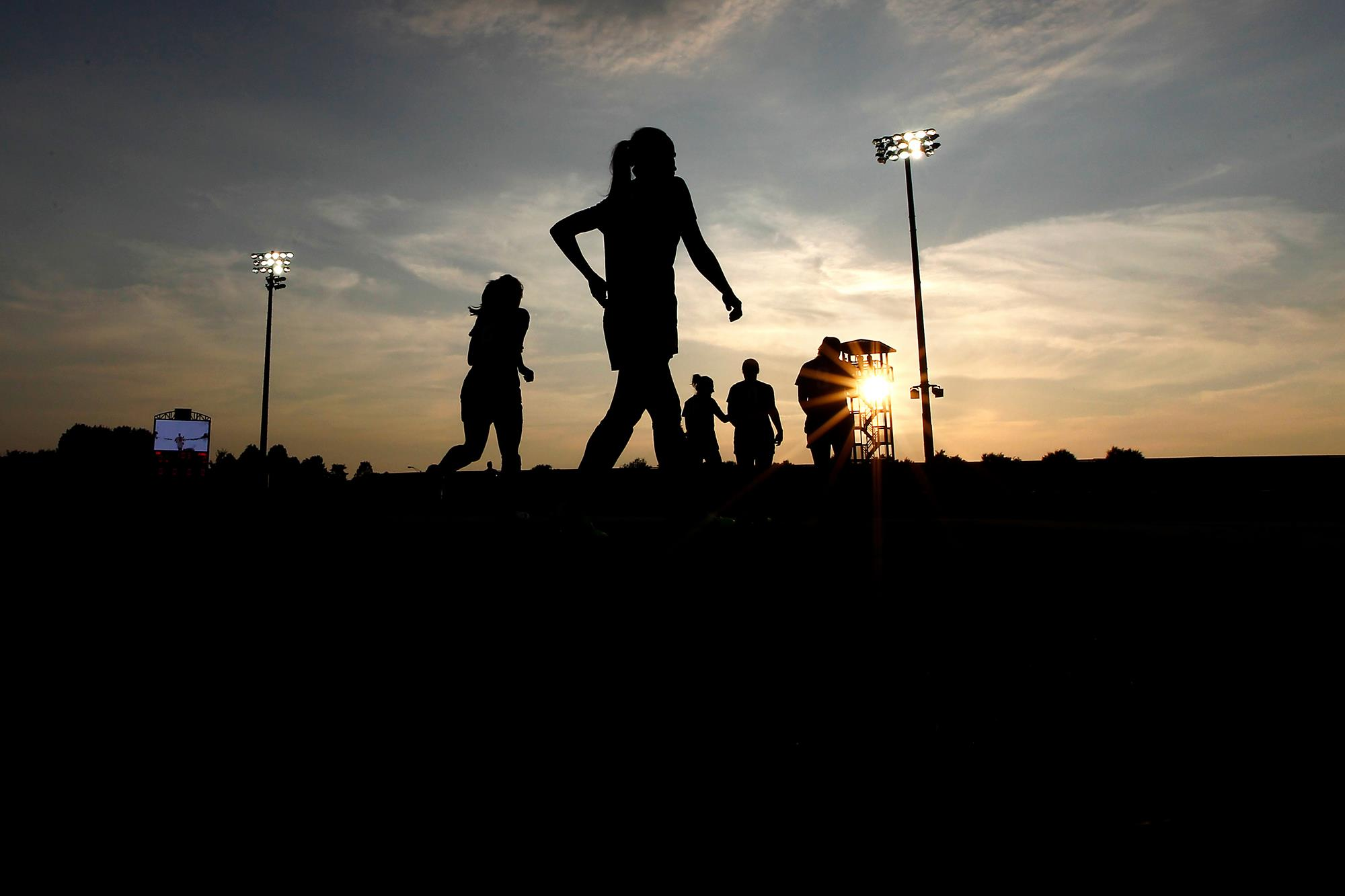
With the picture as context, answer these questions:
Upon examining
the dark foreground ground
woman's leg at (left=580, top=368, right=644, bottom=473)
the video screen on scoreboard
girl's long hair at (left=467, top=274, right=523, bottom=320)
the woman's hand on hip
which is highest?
the video screen on scoreboard

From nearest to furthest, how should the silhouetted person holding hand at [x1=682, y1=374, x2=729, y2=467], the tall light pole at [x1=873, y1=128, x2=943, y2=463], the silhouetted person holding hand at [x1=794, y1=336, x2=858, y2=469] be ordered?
the silhouetted person holding hand at [x1=794, y1=336, x2=858, y2=469] < the silhouetted person holding hand at [x1=682, y1=374, x2=729, y2=467] < the tall light pole at [x1=873, y1=128, x2=943, y2=463]

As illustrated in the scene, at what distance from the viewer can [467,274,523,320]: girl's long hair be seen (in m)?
7.99

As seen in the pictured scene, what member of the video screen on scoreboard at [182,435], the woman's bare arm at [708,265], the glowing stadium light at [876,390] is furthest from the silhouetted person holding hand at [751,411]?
the video screen on scoreboard at [182,435]

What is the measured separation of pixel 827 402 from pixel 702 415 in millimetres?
2015

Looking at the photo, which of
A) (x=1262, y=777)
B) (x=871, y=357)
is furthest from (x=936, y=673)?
(x=871, y=357)

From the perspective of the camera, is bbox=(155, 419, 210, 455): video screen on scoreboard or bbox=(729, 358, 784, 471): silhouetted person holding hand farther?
bbox=(155, 419, 210, 455): video screen on scoreboard

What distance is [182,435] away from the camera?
47.3 metres

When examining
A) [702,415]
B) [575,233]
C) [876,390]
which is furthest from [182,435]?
[575,233]

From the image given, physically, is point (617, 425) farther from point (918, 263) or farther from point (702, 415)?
point (918, 263)

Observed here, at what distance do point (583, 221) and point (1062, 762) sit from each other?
4.13 m

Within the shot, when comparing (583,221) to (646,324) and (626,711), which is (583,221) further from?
(626,711)

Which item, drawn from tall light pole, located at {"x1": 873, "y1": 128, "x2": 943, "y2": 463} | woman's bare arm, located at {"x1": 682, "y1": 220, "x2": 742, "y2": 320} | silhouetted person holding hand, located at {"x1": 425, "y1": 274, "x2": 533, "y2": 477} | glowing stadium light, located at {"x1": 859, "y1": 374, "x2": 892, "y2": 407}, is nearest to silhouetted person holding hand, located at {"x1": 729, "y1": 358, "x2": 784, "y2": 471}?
silhouetted person holding hand, located at {"x1": 425, "y1": 274, "x2": 533, "y2": 477}

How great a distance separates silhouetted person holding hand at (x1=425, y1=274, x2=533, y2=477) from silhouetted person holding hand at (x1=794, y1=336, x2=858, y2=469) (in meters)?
3.31

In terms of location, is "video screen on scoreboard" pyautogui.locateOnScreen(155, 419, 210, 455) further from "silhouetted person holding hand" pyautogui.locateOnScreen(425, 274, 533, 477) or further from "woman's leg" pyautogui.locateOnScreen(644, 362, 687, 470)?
"woman's leg" pyautogui.locateOnScreen(644, 362, 687, 470)
